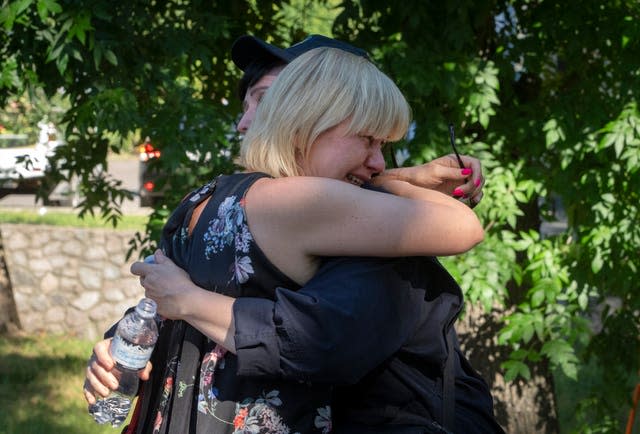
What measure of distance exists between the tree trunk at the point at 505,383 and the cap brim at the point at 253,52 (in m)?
3.27

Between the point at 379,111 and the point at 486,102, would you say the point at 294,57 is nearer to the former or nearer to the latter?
the point at 379,111

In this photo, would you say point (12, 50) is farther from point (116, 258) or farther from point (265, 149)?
point (116, 258)

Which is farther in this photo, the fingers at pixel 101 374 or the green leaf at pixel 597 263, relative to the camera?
the green leaf at pixel 597 263

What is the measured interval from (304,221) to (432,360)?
38 cm

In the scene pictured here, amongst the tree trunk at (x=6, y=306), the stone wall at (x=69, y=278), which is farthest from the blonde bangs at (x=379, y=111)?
the stone wall at (x=69, y=278)

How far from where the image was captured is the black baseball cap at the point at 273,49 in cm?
213

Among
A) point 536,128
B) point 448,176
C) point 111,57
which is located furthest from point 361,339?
point 536,128

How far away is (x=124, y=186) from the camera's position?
1206 cm

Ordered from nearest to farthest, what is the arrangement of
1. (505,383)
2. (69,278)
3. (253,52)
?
(253,52), (505,383), (69,278)

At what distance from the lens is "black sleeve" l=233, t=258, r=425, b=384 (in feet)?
5.50

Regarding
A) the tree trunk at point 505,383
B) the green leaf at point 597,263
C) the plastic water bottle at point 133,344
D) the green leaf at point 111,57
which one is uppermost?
the plastic water bottle at point 133,344

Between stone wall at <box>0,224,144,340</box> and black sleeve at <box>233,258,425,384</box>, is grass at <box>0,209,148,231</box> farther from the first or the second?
black sleeve at <box>233,258,425,384</box>

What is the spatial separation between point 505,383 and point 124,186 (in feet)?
24.9

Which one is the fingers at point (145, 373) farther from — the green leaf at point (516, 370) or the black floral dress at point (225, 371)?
the green leaf at point (516, 370)
